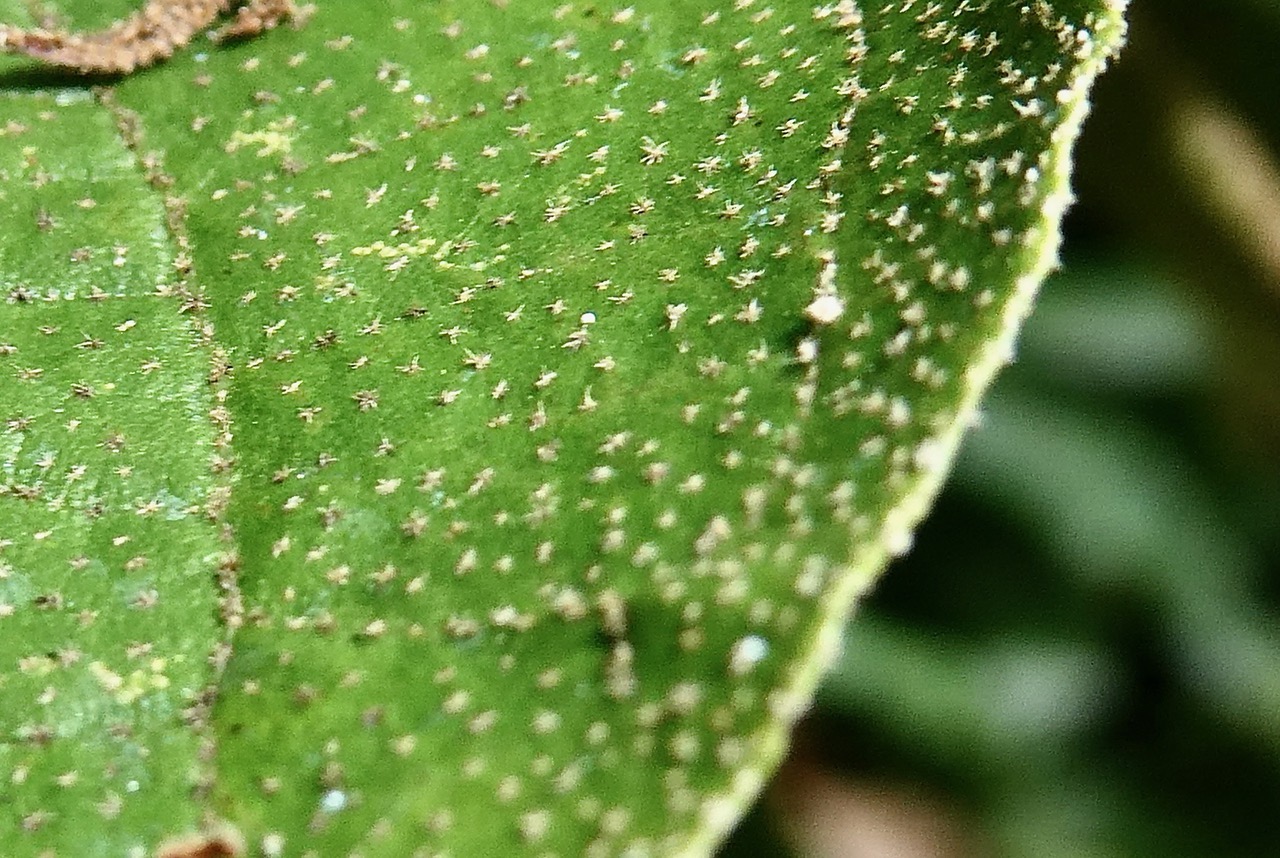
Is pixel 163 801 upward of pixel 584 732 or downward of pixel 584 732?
upward

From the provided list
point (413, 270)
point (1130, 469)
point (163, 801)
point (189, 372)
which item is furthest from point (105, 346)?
point (1130, 469)

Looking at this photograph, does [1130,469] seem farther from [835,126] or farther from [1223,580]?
[835,126]

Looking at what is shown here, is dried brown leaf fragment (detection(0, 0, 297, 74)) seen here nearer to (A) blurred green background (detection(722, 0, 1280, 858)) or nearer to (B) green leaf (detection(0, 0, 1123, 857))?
(B) green leaf (detection(0, 0, 1123, 857))

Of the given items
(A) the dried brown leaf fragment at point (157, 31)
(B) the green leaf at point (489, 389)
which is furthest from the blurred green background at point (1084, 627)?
(A) the dried brown leaf fragment at point (157, 31)

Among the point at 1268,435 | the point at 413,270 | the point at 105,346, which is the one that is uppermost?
the point at 105,346

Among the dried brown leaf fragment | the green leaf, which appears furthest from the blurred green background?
the dried brown leaf fragment

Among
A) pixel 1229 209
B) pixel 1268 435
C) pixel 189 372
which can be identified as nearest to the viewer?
pixel 189 372

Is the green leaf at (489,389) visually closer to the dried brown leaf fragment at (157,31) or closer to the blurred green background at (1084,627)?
the dried brown leaf fragment at (157,31)

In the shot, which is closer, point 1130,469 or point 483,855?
point 483,855
